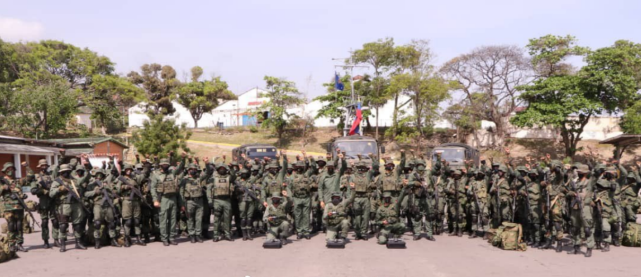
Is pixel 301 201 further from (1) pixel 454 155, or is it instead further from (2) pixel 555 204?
(1) pixel 454 155

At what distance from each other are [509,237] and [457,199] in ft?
5.96

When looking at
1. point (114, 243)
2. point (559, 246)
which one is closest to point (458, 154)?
point (559, 246)

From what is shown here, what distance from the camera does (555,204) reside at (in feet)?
33.4

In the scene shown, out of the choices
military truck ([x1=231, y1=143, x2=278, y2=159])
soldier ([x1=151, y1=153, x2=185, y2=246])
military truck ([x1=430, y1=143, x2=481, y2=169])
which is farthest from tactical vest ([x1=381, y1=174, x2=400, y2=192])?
military truck ([x1=231, y1=143, x2=278, y2=159])

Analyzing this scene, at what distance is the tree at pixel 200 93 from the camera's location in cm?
5628

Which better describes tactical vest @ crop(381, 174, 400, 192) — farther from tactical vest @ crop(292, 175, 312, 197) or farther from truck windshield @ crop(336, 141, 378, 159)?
truck windshield @ crop(336, 141, 378, 159)

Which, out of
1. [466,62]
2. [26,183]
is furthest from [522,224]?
[466,62]

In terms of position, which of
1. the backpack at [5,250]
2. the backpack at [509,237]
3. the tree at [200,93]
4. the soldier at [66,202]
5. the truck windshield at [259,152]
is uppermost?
the tree at [200,93]

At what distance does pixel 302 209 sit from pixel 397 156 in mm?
32036

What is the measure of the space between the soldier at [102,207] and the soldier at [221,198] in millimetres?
2310

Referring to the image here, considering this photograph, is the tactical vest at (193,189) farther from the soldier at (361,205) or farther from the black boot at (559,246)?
the black boot at (559,246)

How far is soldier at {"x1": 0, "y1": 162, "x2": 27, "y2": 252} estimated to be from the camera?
391 inches

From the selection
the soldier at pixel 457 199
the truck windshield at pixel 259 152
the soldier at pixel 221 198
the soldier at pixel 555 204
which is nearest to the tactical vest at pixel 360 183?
the soldier at pixel 457 199

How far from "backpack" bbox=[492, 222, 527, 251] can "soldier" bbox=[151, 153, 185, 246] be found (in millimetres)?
7928
